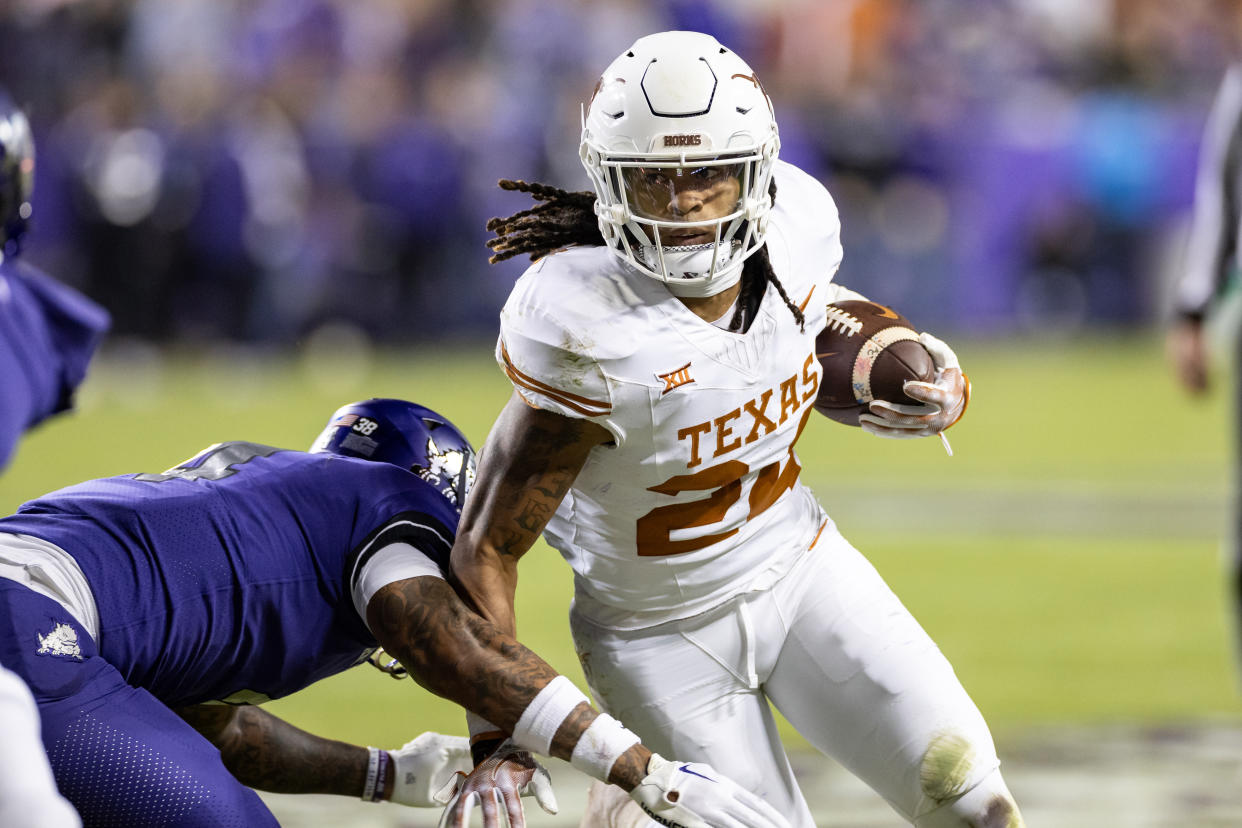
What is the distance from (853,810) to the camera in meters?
4.16

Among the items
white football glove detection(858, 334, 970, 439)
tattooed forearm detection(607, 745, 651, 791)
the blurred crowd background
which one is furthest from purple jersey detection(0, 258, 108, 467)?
the blurred crowd background

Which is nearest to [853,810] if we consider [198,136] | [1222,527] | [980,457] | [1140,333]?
[1222,527]

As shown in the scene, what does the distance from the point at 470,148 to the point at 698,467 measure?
32.3ft

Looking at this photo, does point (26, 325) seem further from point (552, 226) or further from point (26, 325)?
point (552, 226)

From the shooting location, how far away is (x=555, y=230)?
321 cm

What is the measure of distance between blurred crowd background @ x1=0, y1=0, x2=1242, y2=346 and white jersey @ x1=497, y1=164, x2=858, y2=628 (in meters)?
8.73

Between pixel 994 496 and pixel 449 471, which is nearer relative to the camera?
pixel 449 471

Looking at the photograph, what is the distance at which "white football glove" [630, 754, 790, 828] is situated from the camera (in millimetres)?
2721

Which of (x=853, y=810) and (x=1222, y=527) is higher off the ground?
(x=853, y=810)

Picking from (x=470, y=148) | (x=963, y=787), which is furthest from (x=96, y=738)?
(x=470, y=148)

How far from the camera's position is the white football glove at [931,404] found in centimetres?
322

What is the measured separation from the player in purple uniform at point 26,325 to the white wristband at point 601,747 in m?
1.73

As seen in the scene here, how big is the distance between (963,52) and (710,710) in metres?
11.7

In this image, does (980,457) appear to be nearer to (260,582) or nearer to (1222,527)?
(1222,527)
